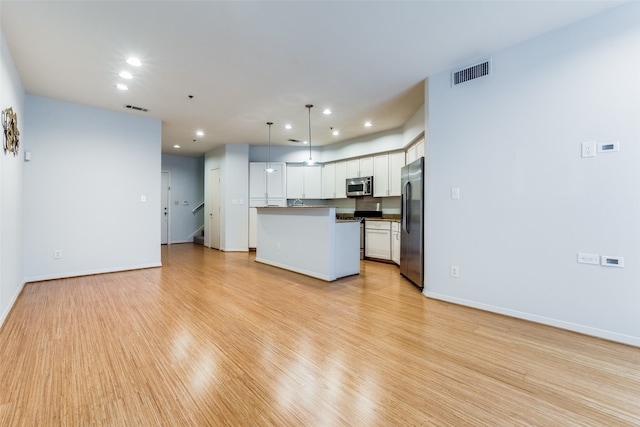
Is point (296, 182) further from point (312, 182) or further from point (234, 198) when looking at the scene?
point (234, 198)

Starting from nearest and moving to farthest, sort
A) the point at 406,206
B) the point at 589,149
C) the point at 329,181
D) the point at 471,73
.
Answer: the point at 589,149
the point at 471,73
the point at 406,206
the point at 329,181

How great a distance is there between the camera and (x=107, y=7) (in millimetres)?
2326

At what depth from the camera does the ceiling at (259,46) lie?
2367 mm

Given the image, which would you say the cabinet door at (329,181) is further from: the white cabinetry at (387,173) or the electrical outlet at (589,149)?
the electrical outlet at (589,149)

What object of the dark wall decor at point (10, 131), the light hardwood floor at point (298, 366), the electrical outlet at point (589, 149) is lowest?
the light hardwood floor at point (298, 366)

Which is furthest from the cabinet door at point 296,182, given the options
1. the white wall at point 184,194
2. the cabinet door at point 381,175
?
the white wall at point 184,194

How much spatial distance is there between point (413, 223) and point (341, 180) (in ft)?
10.5

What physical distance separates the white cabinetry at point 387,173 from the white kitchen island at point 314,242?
1.72m

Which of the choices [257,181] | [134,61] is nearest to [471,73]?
[134,61]

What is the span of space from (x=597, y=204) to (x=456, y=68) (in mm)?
2035

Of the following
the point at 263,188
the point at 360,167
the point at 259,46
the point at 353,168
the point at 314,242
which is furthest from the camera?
the point at 263,188

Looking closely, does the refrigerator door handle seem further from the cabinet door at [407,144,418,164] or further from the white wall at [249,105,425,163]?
the white wall at [249,105,425,163]

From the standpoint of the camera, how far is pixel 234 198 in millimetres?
7211

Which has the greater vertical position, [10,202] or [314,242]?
[10,202]
